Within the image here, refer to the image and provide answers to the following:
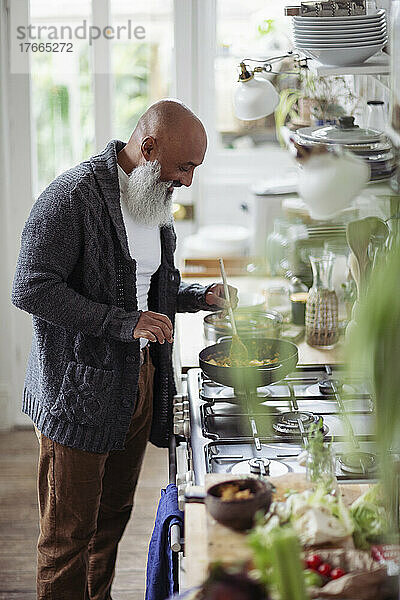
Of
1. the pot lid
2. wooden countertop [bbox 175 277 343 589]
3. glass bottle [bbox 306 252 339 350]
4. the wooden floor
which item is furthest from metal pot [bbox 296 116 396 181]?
the wooden floor

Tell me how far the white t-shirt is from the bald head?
12 cm

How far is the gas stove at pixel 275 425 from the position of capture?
1.91m

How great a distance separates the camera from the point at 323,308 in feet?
9.09

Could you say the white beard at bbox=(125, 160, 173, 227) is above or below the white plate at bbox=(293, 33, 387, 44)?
below

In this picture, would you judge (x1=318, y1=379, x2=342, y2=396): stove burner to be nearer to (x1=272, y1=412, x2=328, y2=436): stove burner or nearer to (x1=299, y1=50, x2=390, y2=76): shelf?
(x1=272, y1=412, x2=328, y2=436): stove burner

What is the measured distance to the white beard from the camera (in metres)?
2.25

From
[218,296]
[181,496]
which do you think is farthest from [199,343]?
[181,496]

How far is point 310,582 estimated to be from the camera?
126 centimetres

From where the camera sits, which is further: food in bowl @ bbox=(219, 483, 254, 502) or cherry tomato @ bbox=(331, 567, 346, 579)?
food in bowl @ bbox=(219, 483, 254, 502)

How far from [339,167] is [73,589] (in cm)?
175

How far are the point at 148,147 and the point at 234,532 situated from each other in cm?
117

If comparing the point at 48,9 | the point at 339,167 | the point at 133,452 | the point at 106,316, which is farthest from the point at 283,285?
the point at 339,167

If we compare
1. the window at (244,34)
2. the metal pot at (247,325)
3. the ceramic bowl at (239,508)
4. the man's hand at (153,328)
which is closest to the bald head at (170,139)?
the man's hand at (153,328)

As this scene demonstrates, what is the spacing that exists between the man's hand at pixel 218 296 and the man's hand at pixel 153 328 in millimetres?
444
